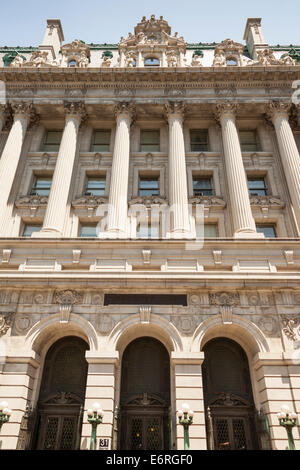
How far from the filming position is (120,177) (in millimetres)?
22516

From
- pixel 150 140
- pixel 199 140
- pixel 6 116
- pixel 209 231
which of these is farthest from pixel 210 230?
pixel 6 116

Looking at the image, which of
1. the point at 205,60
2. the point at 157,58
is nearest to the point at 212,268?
the point at 157,58

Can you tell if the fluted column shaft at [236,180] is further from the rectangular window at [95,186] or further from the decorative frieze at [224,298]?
the rectangular window at [95,186]

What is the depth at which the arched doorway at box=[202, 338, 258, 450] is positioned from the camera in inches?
612

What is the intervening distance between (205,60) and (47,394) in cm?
3084

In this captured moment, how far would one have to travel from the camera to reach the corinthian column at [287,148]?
2168cm

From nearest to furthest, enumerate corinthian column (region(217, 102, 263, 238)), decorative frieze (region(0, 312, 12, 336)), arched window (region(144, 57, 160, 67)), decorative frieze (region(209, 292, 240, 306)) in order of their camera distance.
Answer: decorative frieze (region(0, 312, 12, 336)) → decorative frieze (region(209, 292, 240, 306)) → corinthian column (region(217, 102, 263, 238)) → arched window (region(144, 57, 160, 67))

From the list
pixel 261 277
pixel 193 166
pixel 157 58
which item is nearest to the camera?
pixel 261 277

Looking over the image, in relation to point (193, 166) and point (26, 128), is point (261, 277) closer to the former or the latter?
point (193, 166)

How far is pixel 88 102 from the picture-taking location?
26.4 metres

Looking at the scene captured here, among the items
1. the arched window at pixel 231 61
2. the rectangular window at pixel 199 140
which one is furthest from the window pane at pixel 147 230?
the arched window at pixel 231 61

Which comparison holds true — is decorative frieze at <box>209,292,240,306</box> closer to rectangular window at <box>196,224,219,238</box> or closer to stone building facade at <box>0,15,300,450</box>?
stone building facade at <box>0,15,300,450</box>

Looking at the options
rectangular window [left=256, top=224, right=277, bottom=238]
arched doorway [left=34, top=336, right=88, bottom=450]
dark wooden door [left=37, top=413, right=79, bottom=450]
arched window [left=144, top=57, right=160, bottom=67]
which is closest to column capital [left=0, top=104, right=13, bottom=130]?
arched window [left=144, top=57, right=160, bottom=67]

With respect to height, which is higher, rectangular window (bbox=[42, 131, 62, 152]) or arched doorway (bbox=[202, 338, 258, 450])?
rectangular window (bbox=[42, 131, 62, 152])
